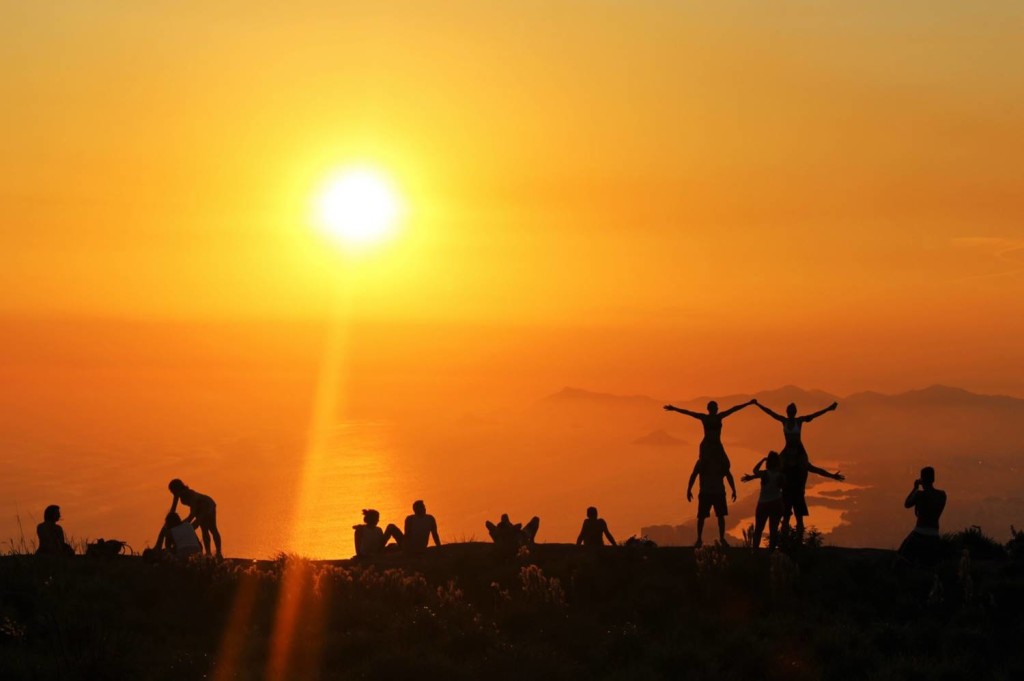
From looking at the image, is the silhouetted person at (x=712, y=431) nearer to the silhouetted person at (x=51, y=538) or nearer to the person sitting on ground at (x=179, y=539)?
the person sitting on ground at (x=179, y=539)

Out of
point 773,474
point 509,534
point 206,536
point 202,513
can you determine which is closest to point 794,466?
point 773,474

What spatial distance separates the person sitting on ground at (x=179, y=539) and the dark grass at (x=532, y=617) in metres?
0.78

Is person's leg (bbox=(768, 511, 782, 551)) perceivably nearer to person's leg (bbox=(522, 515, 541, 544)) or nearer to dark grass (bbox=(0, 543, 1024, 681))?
dark grass (bbox=(0, 543, 1024, 681))

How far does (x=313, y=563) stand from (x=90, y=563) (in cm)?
414

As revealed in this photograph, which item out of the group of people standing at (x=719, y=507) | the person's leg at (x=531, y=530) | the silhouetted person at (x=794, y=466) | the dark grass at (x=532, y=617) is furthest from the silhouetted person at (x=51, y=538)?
the silhouetted person at (x=794, y=466)

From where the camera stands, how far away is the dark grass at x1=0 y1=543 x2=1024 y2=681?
50.2 feet

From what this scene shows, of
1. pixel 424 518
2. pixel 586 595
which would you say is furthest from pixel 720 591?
pixel 424 518

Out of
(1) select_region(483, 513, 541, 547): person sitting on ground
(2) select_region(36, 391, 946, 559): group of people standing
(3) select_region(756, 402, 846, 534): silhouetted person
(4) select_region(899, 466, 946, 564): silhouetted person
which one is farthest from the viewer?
(1) select_region(483, 513, 541, 547): person sitting on ground

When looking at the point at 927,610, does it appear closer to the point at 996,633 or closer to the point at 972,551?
the point at 996,633

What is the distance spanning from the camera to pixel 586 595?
61.2 feet

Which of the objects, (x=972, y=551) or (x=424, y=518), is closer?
(x=972, y=551)

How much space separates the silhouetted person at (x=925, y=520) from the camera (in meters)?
17.2

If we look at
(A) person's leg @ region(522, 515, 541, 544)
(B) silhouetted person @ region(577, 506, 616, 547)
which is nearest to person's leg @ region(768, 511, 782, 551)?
(B) silhouetted person @ region(577, 506, 616, 547)

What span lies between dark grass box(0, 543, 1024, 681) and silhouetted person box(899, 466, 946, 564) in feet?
1.13
